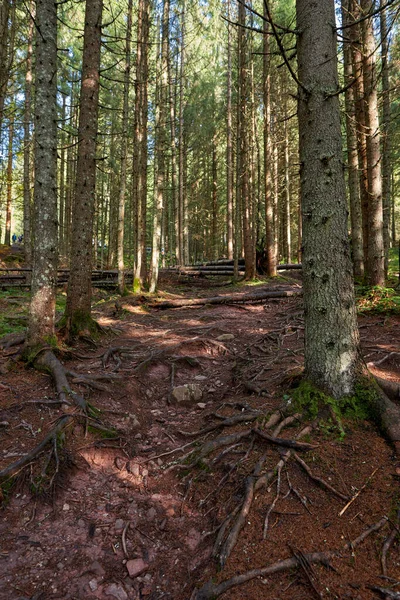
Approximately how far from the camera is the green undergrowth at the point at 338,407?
9.76 ft

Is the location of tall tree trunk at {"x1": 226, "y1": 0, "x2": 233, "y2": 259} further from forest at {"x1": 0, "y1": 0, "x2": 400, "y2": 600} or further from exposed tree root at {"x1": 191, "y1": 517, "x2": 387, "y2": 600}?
exposed tree root at {"x1": 191, "y1": 517, "x2": 387, "y2": 600}

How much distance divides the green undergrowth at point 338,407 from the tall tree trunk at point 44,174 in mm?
4012

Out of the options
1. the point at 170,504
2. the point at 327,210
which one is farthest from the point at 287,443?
the point at 327,210

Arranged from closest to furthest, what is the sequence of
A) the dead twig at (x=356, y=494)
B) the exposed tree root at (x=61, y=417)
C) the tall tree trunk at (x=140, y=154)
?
the dead twig at (x=356, y=494) < the exposed tree root at (x=61, y=417) < the tall tree trunk at (x=140, y=154)

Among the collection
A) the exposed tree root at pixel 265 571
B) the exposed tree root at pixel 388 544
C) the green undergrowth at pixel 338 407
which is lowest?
the exposed tree root at pixel 265 571

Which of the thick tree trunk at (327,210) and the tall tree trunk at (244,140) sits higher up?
the tall tree trunk at (244,140)

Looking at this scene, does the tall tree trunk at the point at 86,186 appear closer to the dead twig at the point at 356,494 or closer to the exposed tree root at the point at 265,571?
the exposed tree root at the point at 265,571

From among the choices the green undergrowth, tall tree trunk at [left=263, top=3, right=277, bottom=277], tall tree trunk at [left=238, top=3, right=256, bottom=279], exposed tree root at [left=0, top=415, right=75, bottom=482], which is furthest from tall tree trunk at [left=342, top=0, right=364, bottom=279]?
exposed tree root at [left=0, top=415, right=75, bottom=482]

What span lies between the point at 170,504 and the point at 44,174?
478 centimetres

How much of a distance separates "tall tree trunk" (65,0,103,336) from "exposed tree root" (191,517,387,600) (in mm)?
5387

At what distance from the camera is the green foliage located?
23.1ft

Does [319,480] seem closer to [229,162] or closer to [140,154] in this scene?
[140,154]

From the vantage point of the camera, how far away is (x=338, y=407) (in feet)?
10.1

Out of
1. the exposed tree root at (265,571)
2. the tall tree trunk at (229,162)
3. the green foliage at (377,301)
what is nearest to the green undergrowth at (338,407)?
the exposed tree root at (265,571)
